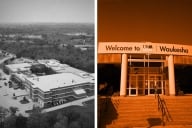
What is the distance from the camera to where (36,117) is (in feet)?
11.8

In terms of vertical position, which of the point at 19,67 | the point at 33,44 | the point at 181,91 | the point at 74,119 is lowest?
the point at 74,119

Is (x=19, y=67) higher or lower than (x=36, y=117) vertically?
higher

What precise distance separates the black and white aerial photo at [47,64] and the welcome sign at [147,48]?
271 millimetres

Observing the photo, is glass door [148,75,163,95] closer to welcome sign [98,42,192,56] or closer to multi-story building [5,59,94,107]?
welcome sign [98,42,192,56]

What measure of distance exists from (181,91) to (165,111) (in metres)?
0.27

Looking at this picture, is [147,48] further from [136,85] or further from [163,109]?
[163,109]

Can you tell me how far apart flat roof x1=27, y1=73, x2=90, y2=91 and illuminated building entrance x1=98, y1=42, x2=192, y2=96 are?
14.6 inches

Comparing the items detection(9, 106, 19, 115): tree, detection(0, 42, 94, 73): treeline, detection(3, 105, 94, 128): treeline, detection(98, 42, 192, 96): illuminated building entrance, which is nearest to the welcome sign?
detection(98, 42, 192, 96): illuminated building entrance

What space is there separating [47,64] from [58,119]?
60cm

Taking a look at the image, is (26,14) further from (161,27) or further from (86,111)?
(161,27)

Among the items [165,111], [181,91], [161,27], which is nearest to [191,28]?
[161,27]

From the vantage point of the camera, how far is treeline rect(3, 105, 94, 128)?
11.7 feet

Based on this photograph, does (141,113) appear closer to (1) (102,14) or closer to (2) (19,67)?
(1) (102,14)

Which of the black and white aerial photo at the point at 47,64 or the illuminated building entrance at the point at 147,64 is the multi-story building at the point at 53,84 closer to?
the black and white aerial photo at the point at 47,64
